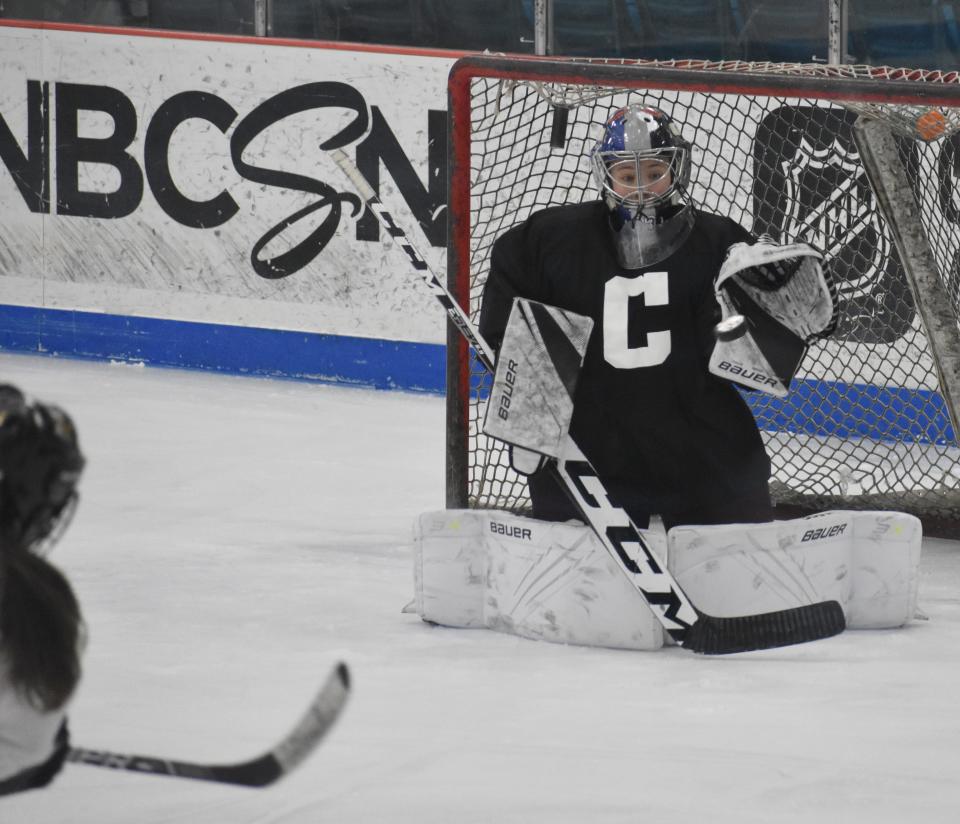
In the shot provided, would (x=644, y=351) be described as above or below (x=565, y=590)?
above

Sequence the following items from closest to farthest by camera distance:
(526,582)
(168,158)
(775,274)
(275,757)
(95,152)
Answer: (275,757) < (775,274) < (526,582) < (168,158) < (95,152)

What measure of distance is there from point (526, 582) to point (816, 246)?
137cm

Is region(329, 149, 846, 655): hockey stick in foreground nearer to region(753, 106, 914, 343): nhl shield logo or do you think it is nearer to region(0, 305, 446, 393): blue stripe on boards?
region(753, 106, 914, 343): nhl shield logo

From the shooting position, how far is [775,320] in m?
2.96

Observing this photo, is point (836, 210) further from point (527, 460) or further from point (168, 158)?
point (168, 158)

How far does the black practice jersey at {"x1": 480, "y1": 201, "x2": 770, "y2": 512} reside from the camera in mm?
3090

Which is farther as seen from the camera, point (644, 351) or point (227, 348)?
point (227, 348)

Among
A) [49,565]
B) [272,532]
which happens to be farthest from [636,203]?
[49,565]

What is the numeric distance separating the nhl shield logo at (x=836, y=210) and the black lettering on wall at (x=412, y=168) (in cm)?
102

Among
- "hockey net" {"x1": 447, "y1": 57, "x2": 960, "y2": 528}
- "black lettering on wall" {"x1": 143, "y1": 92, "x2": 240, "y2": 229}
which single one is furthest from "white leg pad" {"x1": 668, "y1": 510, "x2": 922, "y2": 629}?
"black lettering on wall" {"x1": 143, "y1": 92, "x2": 240, "y2": 229}

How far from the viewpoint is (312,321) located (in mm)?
5492

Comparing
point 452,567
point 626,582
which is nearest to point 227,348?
point 452,567

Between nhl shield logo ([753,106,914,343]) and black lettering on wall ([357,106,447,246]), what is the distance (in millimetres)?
1020

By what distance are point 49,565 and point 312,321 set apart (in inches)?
157
